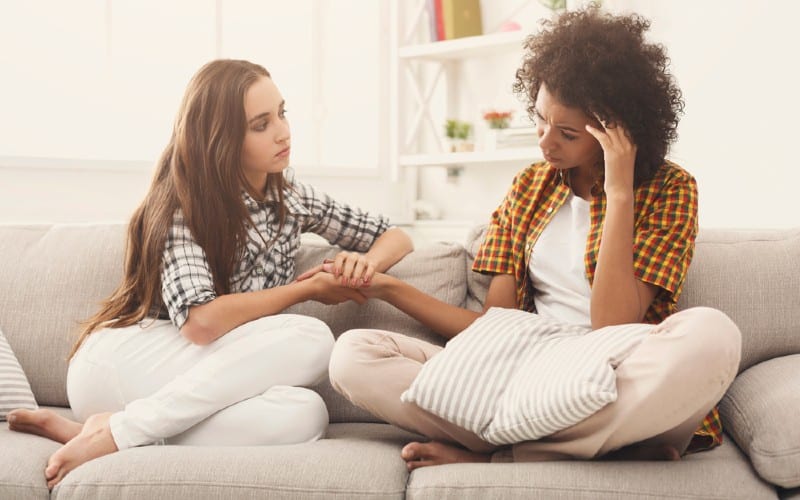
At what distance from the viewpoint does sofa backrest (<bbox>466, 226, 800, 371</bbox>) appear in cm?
186

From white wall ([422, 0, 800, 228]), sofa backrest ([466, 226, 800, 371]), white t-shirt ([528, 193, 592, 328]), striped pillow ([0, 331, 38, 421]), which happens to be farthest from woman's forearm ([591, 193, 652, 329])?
white wall ([422, 0, 800, 228])

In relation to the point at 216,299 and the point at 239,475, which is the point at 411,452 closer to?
the point at 239,475

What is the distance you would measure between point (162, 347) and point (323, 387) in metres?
0.34

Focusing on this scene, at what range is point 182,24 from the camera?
384 centimetres

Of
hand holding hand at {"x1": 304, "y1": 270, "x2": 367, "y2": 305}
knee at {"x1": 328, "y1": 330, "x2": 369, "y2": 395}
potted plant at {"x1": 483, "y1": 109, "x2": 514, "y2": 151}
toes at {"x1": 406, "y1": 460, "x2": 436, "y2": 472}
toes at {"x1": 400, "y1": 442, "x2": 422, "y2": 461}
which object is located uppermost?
potted plant at {"x1": 483, "y1": 109, "x2": 514, "y2": 151}

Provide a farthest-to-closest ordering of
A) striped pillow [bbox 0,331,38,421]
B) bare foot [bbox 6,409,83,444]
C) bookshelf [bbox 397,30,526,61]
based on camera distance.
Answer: bookshelf [bbox 397,30,526,61] → striped pillow [bbox 0,331,38,421] → bare foot [bbox 6,409,83,444]

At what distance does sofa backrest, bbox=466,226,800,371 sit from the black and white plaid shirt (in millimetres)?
709

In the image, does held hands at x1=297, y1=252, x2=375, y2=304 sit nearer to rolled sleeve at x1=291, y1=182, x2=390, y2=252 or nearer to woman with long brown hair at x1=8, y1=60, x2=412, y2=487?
woman with long brown hair at x1=8, y1=60, x2=412, y2=487

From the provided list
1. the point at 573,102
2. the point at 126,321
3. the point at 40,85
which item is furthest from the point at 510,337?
the point at 40,85

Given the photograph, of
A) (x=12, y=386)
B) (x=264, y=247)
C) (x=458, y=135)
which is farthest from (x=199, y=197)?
(x=458, y=135)

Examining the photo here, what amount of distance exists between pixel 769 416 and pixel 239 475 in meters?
0.84

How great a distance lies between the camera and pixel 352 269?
1.95m

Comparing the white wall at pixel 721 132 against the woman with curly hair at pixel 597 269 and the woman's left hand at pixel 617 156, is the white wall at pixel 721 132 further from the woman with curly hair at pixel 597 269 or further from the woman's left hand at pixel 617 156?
the woman's left hand at pixel 617 156

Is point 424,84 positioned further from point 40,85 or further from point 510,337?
point 510,337
